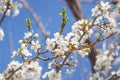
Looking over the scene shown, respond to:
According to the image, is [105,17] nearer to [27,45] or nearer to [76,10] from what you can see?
[27,45]

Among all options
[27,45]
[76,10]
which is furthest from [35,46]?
[76,10]

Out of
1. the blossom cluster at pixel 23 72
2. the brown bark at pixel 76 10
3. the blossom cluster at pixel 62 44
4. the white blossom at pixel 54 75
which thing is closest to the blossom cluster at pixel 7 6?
the blossom cluster at pixel 62 44

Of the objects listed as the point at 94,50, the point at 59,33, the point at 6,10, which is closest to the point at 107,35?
the point at 59,33

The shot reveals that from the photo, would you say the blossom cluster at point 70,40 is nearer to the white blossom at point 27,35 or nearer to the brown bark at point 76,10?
the white blossom at point 27,35

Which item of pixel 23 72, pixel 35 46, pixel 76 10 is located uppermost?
pixel 76 10

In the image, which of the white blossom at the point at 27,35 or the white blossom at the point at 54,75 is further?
the white blossom at the point at 54,75

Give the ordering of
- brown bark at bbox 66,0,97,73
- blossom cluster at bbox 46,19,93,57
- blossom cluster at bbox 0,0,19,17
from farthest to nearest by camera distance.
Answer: brown bark at bbox 66,0,97,73 → blossom cluster at bbox 0,0,19,17 → blossom cluster at bbox 46,19,93,57

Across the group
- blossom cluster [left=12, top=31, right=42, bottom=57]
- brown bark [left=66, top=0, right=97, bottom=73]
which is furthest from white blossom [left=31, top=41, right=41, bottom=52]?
brown bark [left=66, top=0, right=97, bottom=73]

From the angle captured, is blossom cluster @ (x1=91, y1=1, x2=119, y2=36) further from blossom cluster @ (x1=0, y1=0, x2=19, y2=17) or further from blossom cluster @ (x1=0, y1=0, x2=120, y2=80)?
blossom cluster @ (x1=0, y1=0, x2=19, y2=17)

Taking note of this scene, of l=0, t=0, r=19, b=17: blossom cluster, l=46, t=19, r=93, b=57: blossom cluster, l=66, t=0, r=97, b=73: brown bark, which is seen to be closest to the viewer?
l=46, t=19, r=93, b=57: blossom cluster

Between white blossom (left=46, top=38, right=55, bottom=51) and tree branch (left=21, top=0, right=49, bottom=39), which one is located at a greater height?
tree branch (left=21, top=0, right=49, bottom=39)

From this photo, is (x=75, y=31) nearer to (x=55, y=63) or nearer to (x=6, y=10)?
(x=55, y=63)
